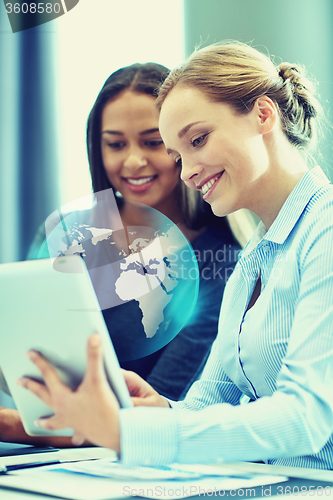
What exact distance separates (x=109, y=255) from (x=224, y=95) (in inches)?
26.4

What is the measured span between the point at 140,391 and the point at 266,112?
0.62 m

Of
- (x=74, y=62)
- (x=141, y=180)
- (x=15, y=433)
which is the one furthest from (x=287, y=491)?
(x=74, y=62)

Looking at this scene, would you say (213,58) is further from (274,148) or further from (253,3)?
(253,3)

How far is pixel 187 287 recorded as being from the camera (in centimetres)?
146

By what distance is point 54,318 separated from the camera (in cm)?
56

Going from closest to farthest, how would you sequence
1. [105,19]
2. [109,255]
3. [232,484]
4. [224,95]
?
1. [232,484]
2. [224,95]
3. [109,255]
4. [105,19]

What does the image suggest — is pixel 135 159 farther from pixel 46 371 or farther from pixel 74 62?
pixel 46 371

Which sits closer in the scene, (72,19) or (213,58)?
(213,58)

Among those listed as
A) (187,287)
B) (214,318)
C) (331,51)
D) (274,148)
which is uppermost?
(331,51)

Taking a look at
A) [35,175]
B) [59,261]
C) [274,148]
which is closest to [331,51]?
[274,148]

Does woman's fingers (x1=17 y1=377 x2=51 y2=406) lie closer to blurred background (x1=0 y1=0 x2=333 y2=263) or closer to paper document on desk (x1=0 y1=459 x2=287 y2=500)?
paper document on desk (x1=0 y1=459 x2=287 y2=500)

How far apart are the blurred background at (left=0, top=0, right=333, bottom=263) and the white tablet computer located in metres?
0.98

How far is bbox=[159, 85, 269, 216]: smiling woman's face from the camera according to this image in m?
0.92

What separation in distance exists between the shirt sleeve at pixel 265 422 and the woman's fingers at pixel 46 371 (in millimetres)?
93
